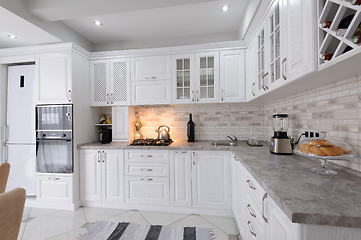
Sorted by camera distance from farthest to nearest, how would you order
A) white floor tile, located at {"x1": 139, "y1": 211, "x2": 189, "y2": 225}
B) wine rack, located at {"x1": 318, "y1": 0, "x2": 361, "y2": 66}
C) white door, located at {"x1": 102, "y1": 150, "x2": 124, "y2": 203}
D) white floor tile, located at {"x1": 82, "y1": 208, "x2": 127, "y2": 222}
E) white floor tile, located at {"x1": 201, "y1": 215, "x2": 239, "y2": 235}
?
white door, located at {"x1": 102, "y1": 150, "x2": 124, "y2": 203}, white floor tile, located at {"x1": 82, "y1": 208, "x2": 127, "y2": 222}, white floor tile, located at {"x1": 139, "y1": 211, "x2": 189, "y2": 225}, white floor tile, located at {"x1": 201, "y1": 215, "x2": 239, "y2": 235}, wine rack, located at {"x1": 318, "y1": 0, "x2": 361, "y2": 66}

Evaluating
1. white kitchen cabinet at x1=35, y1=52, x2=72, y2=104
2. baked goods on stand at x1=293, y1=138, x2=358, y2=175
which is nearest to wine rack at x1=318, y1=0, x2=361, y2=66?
baked goods on stand at x1=293, y1=138, x2=358, y2=175

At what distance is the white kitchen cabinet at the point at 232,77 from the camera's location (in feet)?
8.43

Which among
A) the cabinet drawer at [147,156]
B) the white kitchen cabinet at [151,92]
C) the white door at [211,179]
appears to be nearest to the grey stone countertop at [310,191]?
the white door at [211,179]

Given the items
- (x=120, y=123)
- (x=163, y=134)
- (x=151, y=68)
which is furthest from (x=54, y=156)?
(x=151, y=68)

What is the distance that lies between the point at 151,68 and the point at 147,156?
54.2 inches

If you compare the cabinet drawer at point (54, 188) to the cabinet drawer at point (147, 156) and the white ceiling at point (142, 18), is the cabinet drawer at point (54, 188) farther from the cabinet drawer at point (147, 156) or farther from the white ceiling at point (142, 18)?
the white ceiling at point (142, 18)

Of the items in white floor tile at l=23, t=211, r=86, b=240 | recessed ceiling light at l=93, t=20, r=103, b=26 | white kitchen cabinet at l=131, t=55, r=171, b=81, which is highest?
recessed ceiling light at l=93, t=20, r=103, b=26

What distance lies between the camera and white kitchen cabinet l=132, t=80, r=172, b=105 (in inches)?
108

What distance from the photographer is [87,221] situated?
7.37ft

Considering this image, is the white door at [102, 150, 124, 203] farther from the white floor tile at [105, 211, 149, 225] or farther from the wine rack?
the wine rack

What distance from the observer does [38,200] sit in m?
2.61

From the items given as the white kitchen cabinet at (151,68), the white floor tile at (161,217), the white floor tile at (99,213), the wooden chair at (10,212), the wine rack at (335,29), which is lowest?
the white floor tile at (99,213)

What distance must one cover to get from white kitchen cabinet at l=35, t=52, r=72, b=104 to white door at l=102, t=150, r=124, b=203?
3.34 ft

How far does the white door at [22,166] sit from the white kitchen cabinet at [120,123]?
1.23 metres
